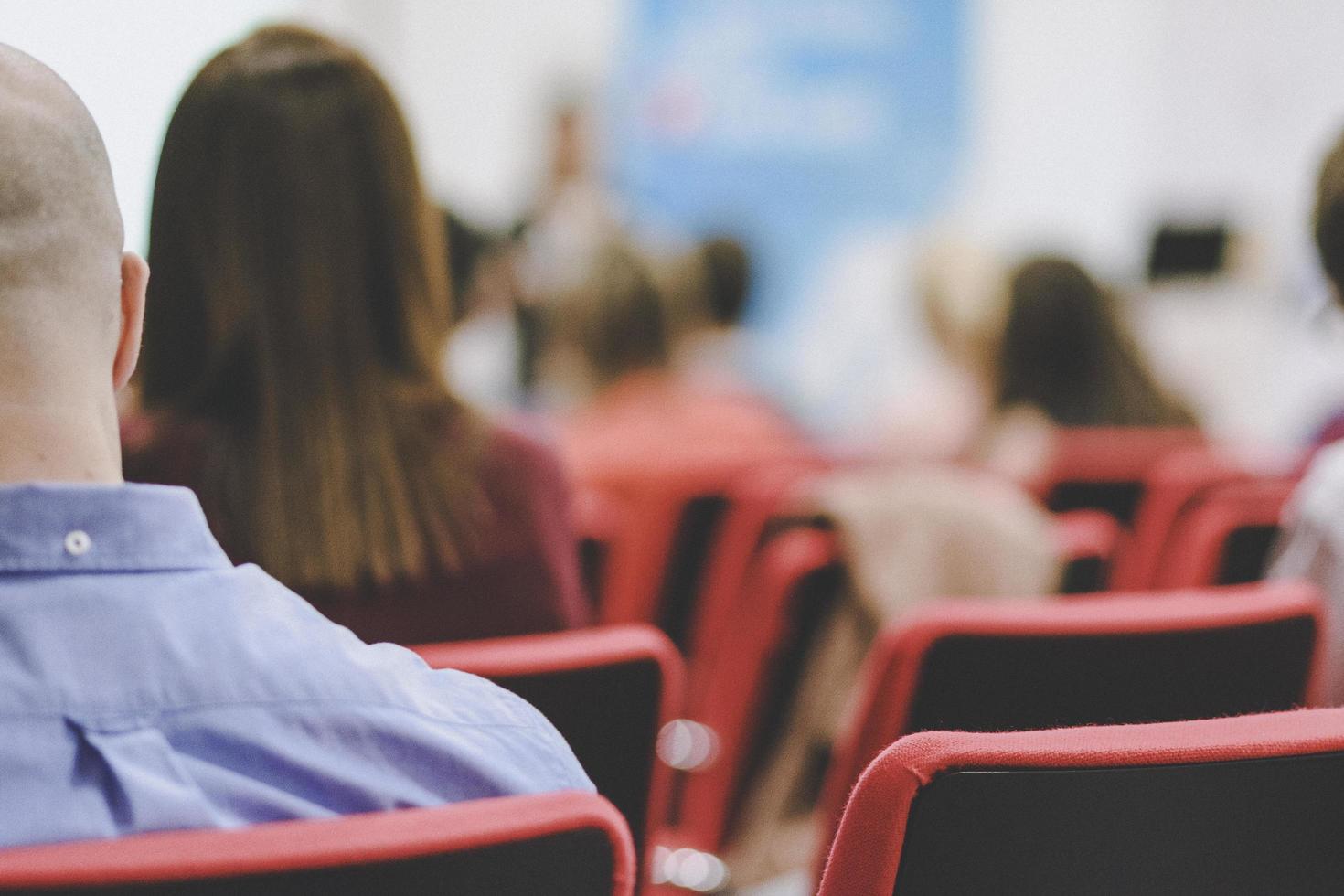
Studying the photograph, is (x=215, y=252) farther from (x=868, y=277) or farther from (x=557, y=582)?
(x=868, y=277)

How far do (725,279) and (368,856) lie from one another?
12.4 feet

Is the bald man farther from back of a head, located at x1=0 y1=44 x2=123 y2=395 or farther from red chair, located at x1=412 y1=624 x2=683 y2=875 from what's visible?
red chair, located at x1=412 y1=624 x2=683 y2=875

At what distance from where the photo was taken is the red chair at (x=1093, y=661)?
132 centimetres

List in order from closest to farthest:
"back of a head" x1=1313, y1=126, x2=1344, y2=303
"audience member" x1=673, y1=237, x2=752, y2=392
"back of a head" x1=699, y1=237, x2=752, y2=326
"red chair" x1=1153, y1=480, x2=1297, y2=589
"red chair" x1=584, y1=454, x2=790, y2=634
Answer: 1. "back of a head" x1=1313, y1=126, x2=1344, y2=303
2. "red chair" x1=1153, y1=480, x2=1297, y2=589
3. "red chair" x1=584, y1=454, x2=790, y2=634
4. "audience member" x1=673, y1=237, x2=752, y2=392
5. "back of a head" x1=699, y1=237, x2=752, y2=326

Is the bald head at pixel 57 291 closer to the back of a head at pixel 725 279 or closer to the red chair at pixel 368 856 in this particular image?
the red chair at pixel 368 856

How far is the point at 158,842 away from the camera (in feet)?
2.08

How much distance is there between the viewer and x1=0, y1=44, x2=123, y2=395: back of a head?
79 centimetres

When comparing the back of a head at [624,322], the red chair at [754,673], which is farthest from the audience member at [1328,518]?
the back of a head at [624,322]

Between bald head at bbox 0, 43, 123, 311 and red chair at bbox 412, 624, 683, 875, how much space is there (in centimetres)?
38

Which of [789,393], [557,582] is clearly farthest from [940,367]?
[789,393]

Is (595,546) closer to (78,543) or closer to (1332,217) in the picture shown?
(1332,217)

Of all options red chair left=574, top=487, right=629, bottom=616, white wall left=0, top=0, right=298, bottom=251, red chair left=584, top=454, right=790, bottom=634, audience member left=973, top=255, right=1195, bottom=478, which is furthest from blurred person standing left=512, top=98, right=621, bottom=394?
red chair left=574, top=487, right=629, bottom=616

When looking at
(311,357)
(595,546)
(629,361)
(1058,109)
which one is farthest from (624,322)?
(1058,109)

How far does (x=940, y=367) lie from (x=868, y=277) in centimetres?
412
